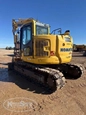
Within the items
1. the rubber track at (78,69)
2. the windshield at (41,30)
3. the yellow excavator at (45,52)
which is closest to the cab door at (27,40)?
the yellow excavator at (45,52)

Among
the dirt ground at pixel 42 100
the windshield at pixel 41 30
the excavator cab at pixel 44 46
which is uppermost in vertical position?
the windshield at pixel 41 30

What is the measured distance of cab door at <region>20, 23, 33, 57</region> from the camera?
26.3ft

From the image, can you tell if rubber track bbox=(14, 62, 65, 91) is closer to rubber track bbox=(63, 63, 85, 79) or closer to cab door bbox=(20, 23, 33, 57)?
cab door bbox=(20, 23, 33, 57)

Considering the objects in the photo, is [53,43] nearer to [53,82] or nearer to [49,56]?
[49,56]

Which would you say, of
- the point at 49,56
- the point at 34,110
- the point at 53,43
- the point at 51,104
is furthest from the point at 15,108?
the point at 53,43

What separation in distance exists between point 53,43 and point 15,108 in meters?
3.69

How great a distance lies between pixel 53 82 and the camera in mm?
6531
